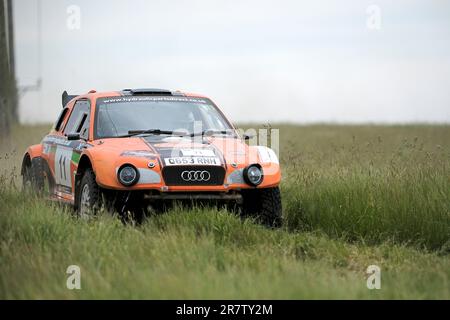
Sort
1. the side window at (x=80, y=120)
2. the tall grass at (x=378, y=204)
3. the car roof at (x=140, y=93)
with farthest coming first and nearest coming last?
the car roof at (x=140, y=93) → the side window at (x=80, y=120) → the tall grass at (x=378, y=204)

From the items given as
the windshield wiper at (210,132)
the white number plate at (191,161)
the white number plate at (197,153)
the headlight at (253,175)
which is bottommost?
the headlight at (253,175)

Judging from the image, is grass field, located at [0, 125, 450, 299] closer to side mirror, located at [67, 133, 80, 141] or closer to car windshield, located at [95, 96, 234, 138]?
side mirror, located at [67, 133, 80, 141]

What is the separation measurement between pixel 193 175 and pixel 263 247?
1234 millimetres

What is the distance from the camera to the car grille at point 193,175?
995 centimetres

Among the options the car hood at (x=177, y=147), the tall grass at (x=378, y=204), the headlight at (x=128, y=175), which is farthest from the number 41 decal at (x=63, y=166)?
the tall grass at (x=378, y=204)

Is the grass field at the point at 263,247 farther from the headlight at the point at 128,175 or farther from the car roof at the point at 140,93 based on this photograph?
the car roof at the point at 140,93

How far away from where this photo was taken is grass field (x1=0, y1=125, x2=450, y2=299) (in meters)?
7.15

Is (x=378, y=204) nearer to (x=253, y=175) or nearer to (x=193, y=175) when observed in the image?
(x=253, y=175)

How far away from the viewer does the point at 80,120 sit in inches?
464

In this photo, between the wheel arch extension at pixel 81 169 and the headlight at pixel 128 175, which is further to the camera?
the wheel arch extension at pixel 81 169

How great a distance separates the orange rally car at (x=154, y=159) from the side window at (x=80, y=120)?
0.02 meters

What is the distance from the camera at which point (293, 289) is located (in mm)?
6953
